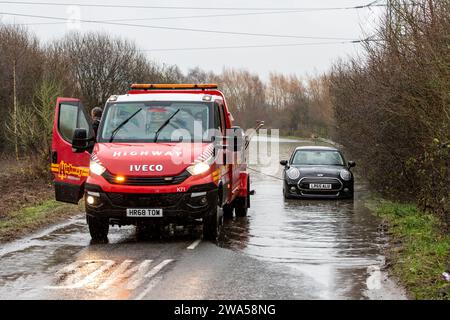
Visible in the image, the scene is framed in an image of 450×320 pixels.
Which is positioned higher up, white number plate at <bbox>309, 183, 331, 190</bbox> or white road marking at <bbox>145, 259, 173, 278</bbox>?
white number plate at <bbox>309, 183, 331, 190</bbox>

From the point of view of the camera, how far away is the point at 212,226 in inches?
450

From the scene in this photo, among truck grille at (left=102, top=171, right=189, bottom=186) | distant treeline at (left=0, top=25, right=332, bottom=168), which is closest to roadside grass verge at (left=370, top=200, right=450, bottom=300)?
truck grille at (left=102, top=171, right=189, bottom=186)

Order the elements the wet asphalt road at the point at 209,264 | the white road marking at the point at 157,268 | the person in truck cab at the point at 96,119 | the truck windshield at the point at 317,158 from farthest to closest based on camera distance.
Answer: the truck windshield at the point at 317,158 < the person in truck cab at the point at 96,119 < the white road marking at the point at 157,268 < the wet asphalt road at the point at 209,264

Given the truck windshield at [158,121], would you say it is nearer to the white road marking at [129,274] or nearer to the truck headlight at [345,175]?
the white road marking at [129,274]

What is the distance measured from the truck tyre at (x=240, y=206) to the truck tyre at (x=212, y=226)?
3586 millimetres

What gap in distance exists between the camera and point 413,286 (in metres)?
7.91

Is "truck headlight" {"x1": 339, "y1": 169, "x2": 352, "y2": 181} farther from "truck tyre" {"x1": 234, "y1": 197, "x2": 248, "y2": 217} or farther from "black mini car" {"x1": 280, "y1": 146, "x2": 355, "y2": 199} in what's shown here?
"truck tyre" {"x1": 234, "y1": 197, "x2": 248, "y2": 217}

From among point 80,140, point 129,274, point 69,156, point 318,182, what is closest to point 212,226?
point 80,140

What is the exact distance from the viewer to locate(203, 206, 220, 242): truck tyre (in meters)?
11.3

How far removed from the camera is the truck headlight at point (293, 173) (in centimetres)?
1911

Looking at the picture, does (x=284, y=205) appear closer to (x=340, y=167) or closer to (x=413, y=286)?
(x=340, y=167)

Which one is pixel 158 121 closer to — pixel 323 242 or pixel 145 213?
pixel 145 213

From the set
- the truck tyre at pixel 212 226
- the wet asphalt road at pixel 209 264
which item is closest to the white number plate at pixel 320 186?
the wet asphalt road at pixel 209 264
